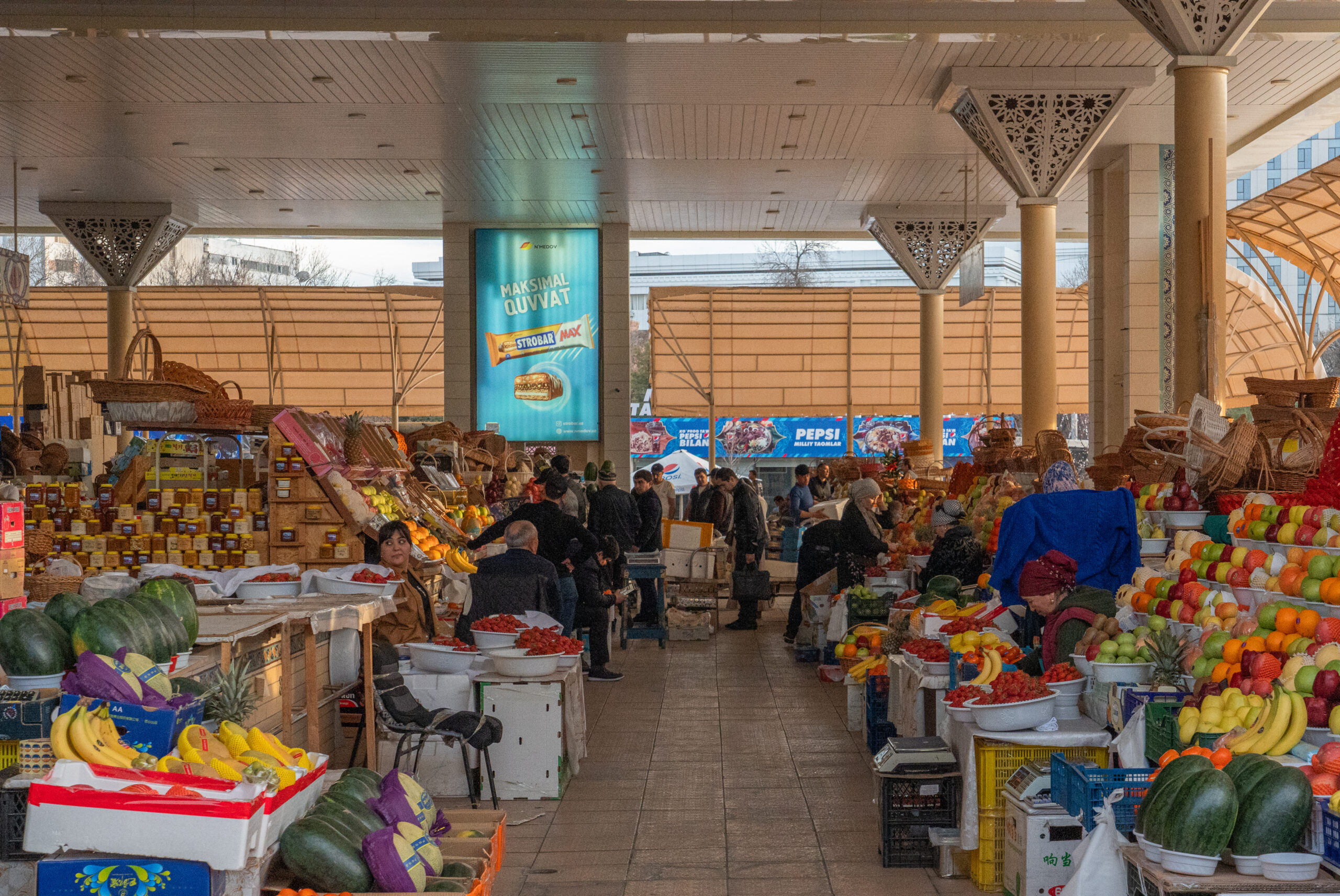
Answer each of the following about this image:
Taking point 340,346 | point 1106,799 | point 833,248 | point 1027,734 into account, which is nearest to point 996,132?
point 1027,734

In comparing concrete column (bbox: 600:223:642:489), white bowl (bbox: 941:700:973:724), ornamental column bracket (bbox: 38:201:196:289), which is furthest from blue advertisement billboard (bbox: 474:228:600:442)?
white bowl (bbox: 941:700:973:724)

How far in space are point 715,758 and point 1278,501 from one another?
3.09m

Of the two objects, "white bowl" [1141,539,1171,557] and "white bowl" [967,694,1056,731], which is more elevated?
"white bowl" [1141,539,1171,557]

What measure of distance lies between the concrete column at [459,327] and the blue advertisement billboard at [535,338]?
0.11 m

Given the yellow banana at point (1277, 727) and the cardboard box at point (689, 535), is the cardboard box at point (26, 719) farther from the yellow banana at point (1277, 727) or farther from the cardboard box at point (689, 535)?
the cardboard box at point (689, 535)

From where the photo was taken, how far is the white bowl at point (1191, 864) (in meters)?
2.91

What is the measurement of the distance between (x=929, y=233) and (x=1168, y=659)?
1401cm

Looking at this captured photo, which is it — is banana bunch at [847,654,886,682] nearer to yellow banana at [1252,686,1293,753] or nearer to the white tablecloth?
the white tablecloth

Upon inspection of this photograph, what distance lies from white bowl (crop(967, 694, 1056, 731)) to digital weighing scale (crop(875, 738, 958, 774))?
0.39 meters

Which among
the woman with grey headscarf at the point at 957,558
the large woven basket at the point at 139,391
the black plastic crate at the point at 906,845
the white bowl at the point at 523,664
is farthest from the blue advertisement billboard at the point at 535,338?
the black plastic crate at the point at 906,845

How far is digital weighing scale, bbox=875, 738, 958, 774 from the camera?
4.75 meters

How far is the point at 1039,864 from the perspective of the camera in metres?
Answer: 4.06

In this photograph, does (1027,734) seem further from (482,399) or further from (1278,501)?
(482,399)

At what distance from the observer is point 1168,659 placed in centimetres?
413
